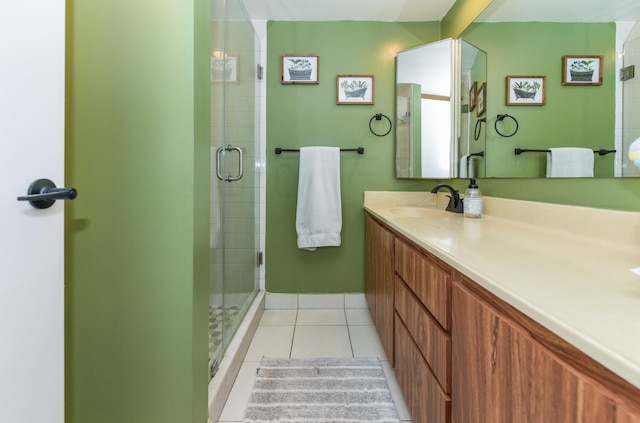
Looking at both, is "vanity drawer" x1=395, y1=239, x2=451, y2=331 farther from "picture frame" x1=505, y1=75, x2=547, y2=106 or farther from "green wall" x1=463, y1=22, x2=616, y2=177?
"picture frame" x1=505, y1=75, x2=547, y2=106

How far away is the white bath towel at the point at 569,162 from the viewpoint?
3.48ft

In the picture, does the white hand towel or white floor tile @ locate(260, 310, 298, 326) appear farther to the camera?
white floor tile @ locate(260, 310, 298, 326)

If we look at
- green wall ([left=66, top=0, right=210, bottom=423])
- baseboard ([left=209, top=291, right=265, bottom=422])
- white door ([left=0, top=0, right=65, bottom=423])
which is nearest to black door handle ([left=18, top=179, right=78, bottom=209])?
white door ([left=0, top=0, right=65, bottom=423])

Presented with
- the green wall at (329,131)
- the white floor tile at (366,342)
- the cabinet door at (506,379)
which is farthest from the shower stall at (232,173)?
the cabinet door at (506,379)

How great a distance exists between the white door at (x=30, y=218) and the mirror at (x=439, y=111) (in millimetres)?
1824

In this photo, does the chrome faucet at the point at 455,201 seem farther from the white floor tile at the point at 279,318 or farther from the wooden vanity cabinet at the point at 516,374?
the white floor tile at the point at 279,318

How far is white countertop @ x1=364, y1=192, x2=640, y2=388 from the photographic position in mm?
364

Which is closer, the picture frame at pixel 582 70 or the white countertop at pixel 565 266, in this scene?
the white countertop at pixel 565 266

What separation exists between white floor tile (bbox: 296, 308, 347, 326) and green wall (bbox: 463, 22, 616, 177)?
1.34m

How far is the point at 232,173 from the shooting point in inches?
66.3

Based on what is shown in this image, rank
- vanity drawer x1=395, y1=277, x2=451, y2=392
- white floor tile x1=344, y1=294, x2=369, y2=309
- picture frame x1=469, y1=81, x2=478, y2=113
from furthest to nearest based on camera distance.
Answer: white floor tile x1=344, y1=294, x2=369, y2=309 < picture frame x1=469, y1=81, x2=478, y2=113 < vanity drawer x1=395, y1=277, x2=451, y2=392

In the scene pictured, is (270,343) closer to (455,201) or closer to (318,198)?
(318,198)

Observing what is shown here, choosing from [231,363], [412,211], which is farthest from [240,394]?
[412,211]

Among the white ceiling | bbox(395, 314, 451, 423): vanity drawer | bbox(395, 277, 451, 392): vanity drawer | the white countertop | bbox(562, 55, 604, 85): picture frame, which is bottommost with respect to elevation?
bbox(395, 314, 451, 423): vanity drawer
